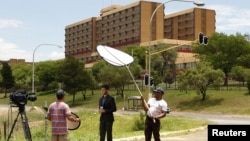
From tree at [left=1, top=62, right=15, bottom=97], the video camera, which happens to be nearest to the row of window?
tree at [left=1, top=62, right=15, bottom=97]

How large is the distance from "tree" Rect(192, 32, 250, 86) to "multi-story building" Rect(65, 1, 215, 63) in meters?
45.0

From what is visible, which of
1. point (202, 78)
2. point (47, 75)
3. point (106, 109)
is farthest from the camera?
point (47, 75)

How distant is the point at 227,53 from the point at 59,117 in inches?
2428

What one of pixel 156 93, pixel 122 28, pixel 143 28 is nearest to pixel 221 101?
pixel 156 93

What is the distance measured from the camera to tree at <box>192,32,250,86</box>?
222ft

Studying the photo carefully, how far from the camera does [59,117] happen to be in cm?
989

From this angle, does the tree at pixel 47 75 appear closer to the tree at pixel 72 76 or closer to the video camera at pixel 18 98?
the tree at pixel 72 76

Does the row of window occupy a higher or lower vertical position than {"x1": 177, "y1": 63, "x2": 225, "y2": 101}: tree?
higher

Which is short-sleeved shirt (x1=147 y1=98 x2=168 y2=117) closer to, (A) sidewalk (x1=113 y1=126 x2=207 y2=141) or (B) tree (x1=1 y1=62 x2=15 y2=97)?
(A) sidewalk (x1=113 y1=126 x2=207 y2=141)

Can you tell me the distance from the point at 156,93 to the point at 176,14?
5103 inches

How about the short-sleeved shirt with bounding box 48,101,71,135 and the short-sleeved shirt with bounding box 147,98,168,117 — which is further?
the short-sleeved shirt with bounding box 147,98,168,117

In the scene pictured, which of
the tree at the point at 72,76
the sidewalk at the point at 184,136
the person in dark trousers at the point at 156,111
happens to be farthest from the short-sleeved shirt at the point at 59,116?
the tree at the point at 72,76

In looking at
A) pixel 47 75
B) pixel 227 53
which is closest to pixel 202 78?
pixel 227 53

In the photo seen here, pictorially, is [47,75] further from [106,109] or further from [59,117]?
[59,117]
